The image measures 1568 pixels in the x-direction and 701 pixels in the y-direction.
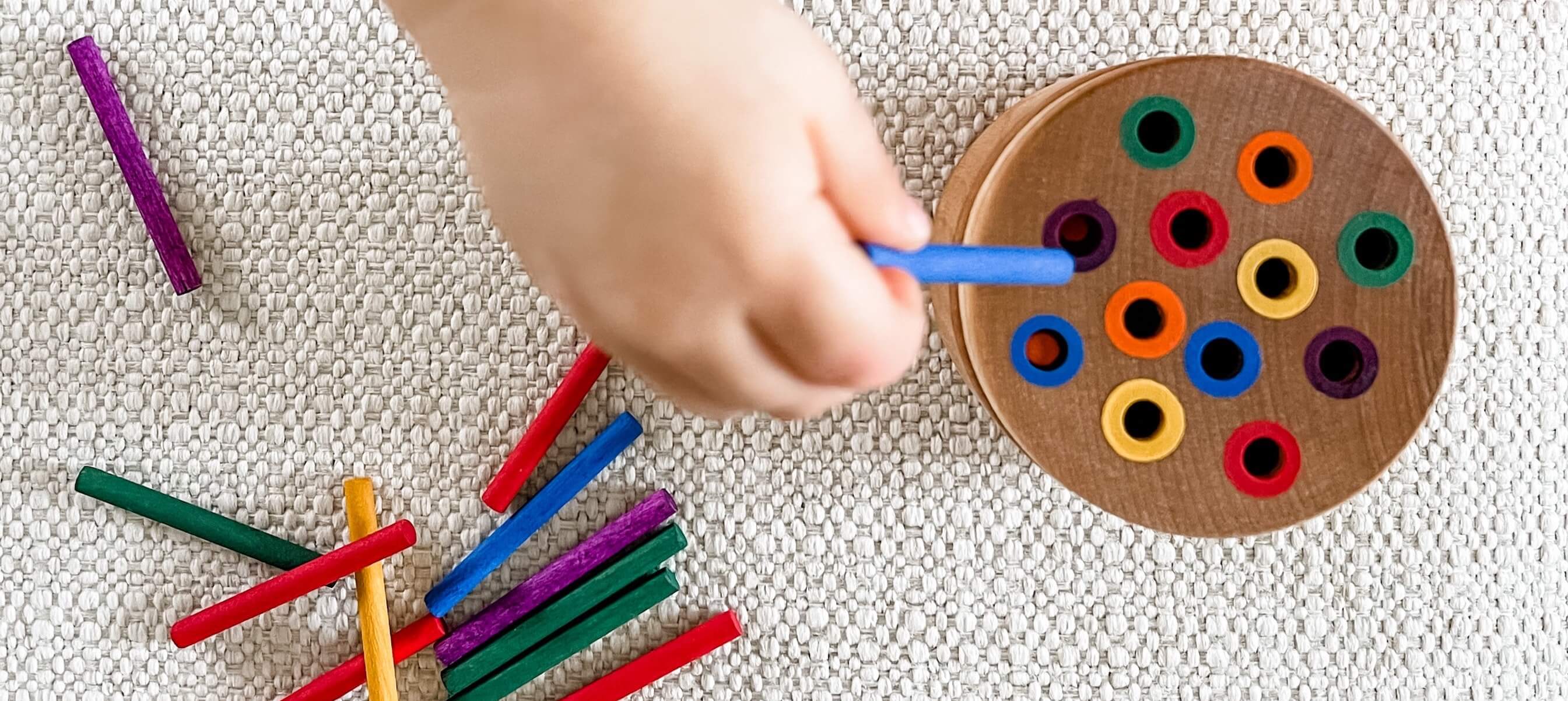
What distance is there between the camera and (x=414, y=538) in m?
0.46

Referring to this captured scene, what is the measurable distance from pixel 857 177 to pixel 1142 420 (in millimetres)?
250

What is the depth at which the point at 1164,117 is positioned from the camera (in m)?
0.39

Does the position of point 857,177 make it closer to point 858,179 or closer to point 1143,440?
point 858,179

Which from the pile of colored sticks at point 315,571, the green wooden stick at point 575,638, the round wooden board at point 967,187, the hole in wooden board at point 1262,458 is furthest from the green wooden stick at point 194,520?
the hole in wooden board at point 1262,458

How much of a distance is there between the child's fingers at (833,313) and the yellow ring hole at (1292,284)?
0.23 metres

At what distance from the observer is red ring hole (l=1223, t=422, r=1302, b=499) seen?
0.40 meters

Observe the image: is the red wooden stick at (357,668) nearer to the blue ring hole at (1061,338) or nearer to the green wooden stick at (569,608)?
the green wooden stick at (569,608)

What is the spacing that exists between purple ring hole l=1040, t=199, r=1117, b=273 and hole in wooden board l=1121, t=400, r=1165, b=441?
0.06m

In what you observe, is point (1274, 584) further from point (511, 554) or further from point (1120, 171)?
point (511, 554)

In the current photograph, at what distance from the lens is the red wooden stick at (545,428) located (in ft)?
1.53

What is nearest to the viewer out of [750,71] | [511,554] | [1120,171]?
[750,71]

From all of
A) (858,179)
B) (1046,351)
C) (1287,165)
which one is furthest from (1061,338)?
(858,179)

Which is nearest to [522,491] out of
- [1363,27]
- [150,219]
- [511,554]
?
[511,554]

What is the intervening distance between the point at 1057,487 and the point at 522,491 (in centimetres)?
25
